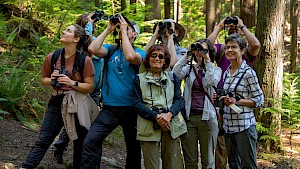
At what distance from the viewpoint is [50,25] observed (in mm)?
11430

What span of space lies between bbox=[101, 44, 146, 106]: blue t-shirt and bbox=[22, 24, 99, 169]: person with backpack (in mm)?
226

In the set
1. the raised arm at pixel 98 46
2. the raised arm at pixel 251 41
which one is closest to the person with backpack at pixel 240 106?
the raised arm at pixel 251 41

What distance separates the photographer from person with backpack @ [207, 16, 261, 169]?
484cm

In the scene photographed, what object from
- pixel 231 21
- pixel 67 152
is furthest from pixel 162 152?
pixel 67 152

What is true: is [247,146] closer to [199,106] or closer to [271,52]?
[199,106]

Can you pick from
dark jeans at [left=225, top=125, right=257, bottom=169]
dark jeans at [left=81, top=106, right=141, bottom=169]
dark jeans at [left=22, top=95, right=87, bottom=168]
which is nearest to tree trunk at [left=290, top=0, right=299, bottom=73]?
dark jeans at [left=225, top=125, right=257, bottom=169]

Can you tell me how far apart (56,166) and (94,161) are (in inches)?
46.5

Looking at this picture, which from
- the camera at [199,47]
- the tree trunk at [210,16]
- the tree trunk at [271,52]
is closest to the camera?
the camera at [199,47]

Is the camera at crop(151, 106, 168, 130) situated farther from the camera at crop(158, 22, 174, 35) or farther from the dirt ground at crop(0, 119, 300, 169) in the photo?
the dirt ground at crop(0, 119, 300, 169)

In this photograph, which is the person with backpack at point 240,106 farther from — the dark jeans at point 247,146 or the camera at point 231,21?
the camera at point 231,21

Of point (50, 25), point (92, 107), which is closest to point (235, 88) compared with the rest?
point (92, 107)

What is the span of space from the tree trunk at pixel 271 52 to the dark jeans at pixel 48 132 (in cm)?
471

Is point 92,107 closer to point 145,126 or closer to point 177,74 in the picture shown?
point 145,126

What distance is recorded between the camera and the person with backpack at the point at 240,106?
173 inches
